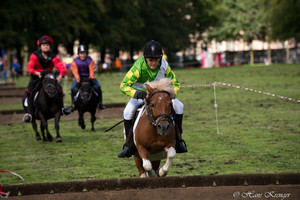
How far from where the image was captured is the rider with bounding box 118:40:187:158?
8.42 m

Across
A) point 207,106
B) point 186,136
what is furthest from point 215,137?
point 207,106

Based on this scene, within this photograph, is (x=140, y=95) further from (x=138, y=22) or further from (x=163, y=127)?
(x=138, y=22)

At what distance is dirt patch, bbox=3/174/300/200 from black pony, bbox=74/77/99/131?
8.73 meters

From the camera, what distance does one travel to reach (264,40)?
93.2 m

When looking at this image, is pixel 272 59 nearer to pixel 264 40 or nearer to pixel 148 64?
pixel 264 40

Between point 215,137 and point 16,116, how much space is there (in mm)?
9566

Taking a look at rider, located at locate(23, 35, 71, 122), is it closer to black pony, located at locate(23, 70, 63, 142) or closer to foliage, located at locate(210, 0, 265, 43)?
black pony, located at locate(23, 70, 63, 142)

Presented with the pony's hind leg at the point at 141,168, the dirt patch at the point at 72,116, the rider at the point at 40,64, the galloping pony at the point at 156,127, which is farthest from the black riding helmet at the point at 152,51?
the dirt patch at the point at 72,116

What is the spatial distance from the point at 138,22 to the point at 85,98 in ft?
193

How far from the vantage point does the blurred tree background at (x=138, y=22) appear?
59188 millimetres

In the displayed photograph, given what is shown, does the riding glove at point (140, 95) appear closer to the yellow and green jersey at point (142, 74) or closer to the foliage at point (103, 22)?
the yellow and green jersey at point (142, 74)

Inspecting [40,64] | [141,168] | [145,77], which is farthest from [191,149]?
[40,64]

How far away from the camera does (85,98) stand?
53.4ft

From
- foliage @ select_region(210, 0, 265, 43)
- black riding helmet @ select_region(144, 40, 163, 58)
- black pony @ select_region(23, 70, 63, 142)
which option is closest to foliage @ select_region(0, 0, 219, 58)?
foliage @ select_region(210, 0, 265, 43)
